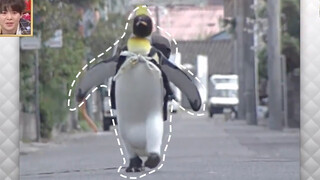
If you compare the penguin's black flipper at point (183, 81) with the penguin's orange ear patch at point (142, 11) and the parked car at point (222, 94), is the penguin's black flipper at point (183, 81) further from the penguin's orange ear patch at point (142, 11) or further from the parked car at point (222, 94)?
the parked car at point (222, 94)

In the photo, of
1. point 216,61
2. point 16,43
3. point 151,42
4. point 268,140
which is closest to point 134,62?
point 151,42

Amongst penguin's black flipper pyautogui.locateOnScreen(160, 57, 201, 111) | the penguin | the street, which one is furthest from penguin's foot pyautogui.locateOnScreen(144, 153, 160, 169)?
penguin's black flipper pyautogui.locateOnScreen(160, 57, 201, 111)

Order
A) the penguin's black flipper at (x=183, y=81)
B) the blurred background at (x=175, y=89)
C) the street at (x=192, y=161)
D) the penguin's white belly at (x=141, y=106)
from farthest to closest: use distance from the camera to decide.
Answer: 1. the blurred background at (x=175, y=89)
2. the street at (x=192, y=161)
3. the penguin's black flipper at (x=183, y=81)
4. the penguin's white belly at (x=141, y=106)

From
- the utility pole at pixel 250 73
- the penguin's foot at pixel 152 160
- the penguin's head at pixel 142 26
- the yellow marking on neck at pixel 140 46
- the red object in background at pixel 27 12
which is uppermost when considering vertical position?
the red object in background at pixel 27 12

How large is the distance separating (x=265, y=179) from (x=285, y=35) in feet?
66.0

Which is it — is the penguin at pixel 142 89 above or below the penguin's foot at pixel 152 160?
above

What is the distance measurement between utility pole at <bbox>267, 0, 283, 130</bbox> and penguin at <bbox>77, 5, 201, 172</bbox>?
72.6 ft

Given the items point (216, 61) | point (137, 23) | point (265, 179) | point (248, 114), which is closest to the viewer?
point (137, 23)

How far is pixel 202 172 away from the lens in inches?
543

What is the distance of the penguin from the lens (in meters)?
9.00

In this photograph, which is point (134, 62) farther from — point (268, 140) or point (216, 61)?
point (216, 61)

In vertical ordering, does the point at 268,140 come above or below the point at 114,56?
below

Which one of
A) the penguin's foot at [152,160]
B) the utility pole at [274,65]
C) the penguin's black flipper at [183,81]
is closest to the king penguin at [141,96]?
the penguin's foot at [152,160]

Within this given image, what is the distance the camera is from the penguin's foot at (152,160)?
910 centimetres
